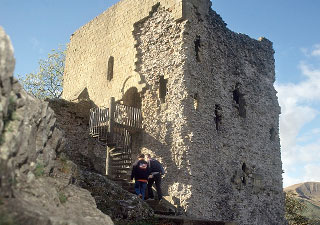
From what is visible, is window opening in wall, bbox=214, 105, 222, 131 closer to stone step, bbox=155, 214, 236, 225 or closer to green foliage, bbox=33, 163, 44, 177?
stone step, bbox=155, 214, 236, 225

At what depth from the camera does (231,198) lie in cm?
1488

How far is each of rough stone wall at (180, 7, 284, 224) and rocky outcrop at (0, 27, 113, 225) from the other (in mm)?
7249

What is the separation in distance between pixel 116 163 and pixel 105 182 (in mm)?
4467

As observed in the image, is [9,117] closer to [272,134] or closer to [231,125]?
[231,125]

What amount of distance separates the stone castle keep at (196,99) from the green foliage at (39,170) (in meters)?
7.57

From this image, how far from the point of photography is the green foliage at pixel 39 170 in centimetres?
568

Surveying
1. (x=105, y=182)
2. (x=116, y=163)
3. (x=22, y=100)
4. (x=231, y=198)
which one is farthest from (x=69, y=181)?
(x=231, y=198)

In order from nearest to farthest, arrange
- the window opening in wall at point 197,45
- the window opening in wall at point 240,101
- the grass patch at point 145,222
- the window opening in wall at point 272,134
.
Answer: the grass patch at point 145,222 < the window opening in wall at point 197,45 < the window opening in wall at point 240,101 < the window opening in wall at point 272,134

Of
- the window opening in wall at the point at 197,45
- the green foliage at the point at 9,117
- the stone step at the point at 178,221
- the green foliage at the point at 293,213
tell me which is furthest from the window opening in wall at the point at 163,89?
the green foliage at the point at 293,213

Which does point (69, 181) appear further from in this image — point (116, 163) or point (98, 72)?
point (98, 72)

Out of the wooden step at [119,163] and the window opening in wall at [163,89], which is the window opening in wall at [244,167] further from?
the wooden step at [119,163]

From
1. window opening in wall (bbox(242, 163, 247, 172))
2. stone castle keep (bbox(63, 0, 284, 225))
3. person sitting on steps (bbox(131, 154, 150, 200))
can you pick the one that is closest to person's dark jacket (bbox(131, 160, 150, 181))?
person sitting on steps (bbox(131, 154, 150, 200))

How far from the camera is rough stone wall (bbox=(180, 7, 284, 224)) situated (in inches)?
550

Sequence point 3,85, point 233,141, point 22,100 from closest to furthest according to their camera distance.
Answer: point 3,85, point 22,100, point 233,141
